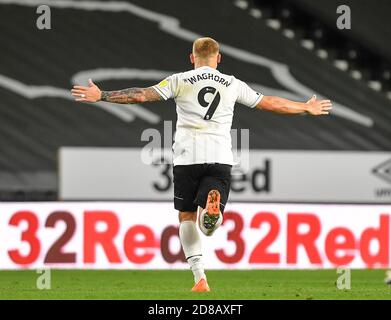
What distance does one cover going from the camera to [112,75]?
61.6 ft

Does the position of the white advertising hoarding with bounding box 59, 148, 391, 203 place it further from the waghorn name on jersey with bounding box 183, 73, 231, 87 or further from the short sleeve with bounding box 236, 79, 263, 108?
the waghorn name on jersey with bounding box 183, 73, 231, 87

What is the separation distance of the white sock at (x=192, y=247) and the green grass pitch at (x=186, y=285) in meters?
0.19

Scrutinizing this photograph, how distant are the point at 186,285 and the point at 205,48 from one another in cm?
302

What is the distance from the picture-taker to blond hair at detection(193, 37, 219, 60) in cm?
878

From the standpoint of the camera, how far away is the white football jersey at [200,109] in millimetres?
8844

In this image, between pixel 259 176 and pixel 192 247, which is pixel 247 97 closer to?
pixel 192 247

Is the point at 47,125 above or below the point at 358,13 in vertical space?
below

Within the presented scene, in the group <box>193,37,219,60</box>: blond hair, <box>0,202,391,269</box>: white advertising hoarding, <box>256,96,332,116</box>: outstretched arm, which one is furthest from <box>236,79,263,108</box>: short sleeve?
<box>0,202,391,269</box>: white advertising hoarding

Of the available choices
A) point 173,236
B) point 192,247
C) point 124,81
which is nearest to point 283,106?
point 192,247

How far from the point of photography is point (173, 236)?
46.5ft

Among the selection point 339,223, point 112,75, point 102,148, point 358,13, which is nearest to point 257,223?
point 339,223

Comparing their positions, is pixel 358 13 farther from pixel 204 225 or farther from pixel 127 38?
pixel 204 225

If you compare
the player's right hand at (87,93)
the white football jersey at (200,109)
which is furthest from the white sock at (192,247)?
the player's right hand at (87,93)

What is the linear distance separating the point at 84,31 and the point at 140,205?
5.28m
